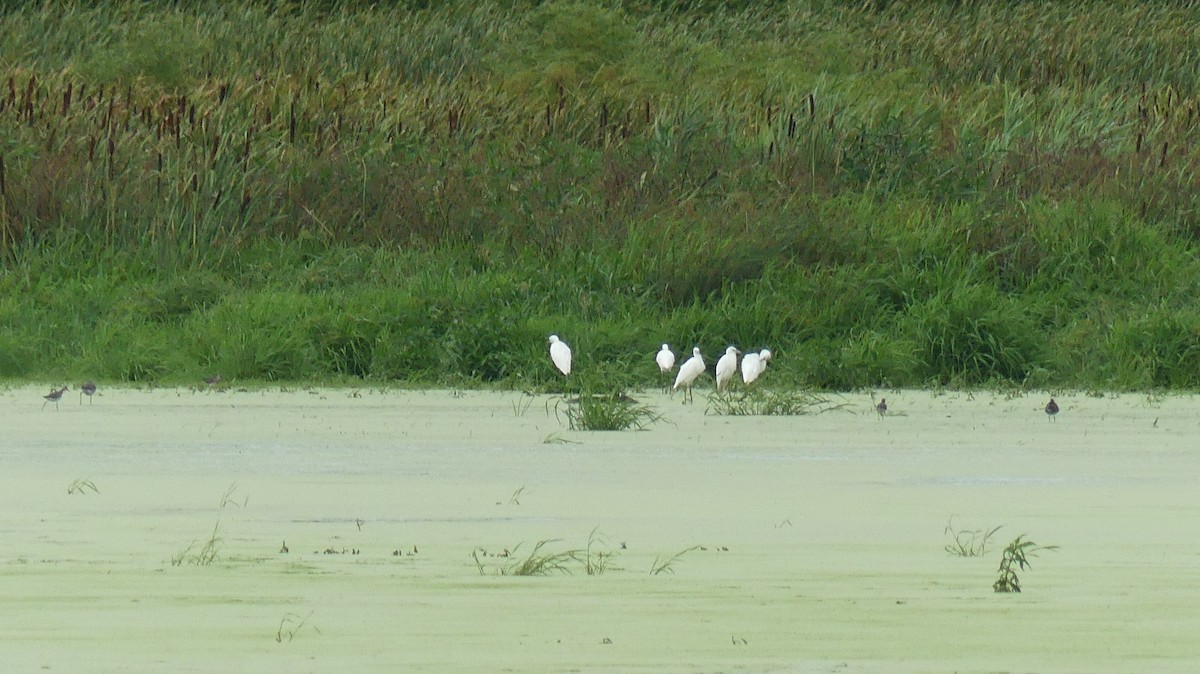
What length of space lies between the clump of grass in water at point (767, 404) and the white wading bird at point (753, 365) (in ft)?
0.44

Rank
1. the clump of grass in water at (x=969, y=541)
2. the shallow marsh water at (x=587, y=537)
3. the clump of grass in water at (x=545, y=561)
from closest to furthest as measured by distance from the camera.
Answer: the shallow marsh water at (x=587, y=537)
the clump of grass in water at (x=545, y=561)
the clump of grass in water at (x=969, y=541)

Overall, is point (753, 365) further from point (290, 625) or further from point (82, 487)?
point (290, 625)

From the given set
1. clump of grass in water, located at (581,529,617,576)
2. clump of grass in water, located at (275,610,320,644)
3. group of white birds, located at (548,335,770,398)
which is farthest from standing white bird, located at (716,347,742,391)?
clump of grass in water, located at (275,610,320,644)

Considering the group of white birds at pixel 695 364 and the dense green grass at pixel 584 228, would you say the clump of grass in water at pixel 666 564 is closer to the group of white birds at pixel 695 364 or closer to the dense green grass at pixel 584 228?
the group of white birds at pixel 695 364

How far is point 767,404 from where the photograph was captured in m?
10.2

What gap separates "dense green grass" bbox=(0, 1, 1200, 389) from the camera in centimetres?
1174

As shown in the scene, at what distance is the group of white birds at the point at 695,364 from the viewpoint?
10805 mm

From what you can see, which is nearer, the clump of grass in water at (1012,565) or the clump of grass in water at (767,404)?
the clump of grass in water at (1012,565)

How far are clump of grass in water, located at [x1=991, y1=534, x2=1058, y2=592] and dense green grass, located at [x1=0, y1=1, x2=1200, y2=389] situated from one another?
5847 mm

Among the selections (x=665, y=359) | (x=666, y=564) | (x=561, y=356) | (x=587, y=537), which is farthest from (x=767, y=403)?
(x=666, y=564)

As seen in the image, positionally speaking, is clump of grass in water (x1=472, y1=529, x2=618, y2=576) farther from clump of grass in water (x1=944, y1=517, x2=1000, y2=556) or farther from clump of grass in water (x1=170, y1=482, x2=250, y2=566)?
clump of grass in water (x1=944, y1=517, x2=1000, y2=556)

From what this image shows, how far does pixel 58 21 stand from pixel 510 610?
1820cm

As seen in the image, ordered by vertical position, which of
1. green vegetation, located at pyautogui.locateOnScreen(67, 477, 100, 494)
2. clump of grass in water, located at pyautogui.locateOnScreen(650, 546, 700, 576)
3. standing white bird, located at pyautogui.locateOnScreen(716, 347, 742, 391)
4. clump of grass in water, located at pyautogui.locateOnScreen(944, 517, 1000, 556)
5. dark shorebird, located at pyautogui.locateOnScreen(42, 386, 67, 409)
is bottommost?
standing white bird, located at pyautogui.locateOnScreen(716, 347, 742, 391)

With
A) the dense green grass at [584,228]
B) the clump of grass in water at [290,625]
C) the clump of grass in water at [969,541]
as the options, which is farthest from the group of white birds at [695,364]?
the clump of grass in water at [290,625]
